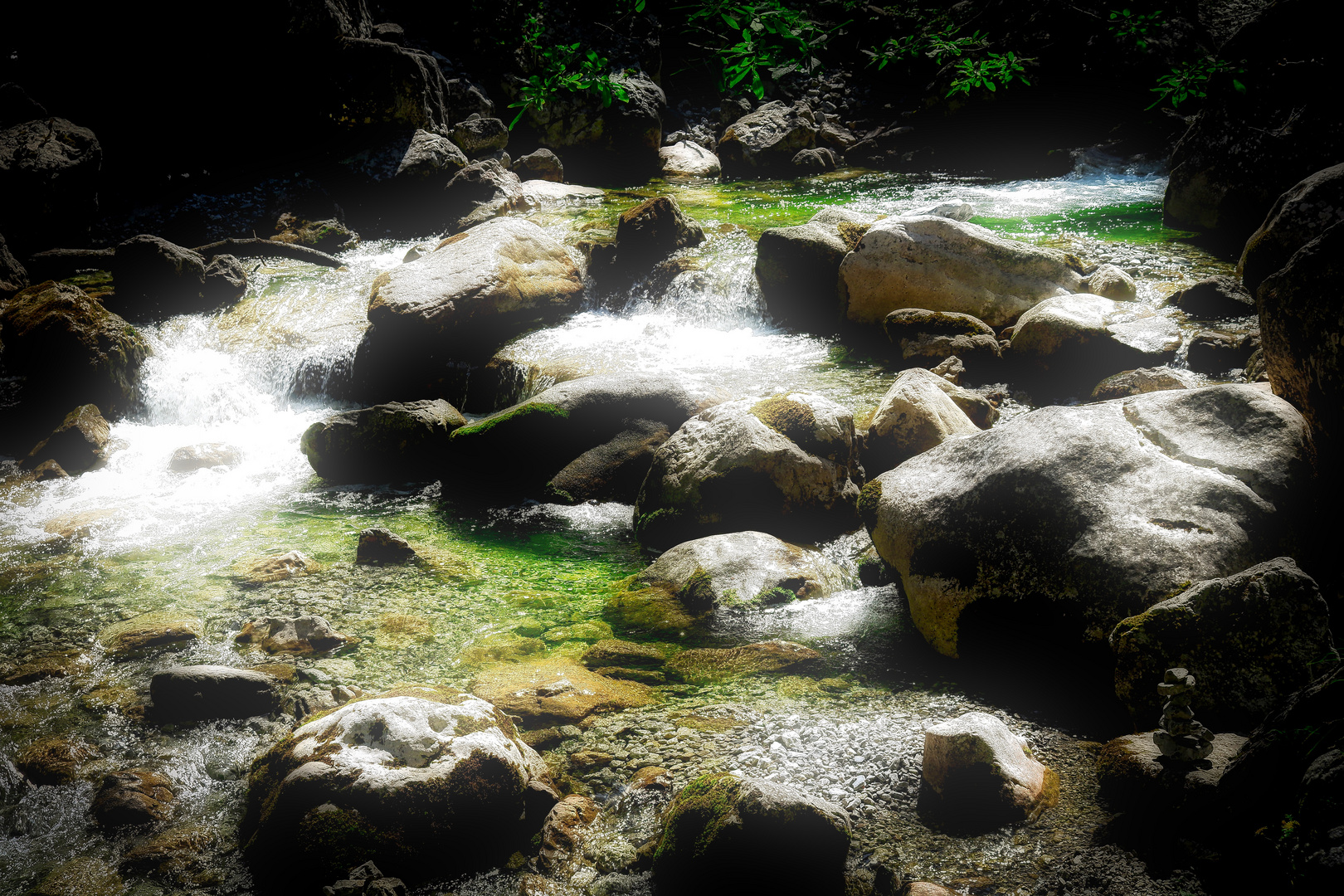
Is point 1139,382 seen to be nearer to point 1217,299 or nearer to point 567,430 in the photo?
point 1217,299

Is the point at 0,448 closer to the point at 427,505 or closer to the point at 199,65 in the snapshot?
the point at 427,505

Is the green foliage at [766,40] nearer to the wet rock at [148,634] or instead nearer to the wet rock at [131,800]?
the wet rock at [131,800]

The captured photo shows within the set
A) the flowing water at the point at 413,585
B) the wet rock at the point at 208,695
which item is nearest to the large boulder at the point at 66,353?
the flowing water at the point at 413,585

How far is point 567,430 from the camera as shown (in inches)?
305

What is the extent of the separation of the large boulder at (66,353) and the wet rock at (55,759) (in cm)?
676

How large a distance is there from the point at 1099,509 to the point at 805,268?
670 cm

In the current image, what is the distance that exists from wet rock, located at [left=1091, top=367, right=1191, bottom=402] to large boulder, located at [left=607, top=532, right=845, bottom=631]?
349cm

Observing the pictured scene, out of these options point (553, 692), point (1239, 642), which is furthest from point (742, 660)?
point (1239, 642)

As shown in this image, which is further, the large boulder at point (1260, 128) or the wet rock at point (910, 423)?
the large boulder at point (1260, 128)

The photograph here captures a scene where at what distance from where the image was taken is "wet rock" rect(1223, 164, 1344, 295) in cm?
740

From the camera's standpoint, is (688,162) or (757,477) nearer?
(757,477)

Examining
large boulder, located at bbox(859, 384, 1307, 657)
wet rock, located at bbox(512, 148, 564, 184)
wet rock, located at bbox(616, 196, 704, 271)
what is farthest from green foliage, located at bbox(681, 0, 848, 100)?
wet rock, located at bbox(512, 148, 564, 184)

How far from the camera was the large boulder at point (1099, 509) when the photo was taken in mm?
3930

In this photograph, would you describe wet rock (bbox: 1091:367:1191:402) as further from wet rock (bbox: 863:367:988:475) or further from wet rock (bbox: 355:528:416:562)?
wet rock (bbox: 355:528:416:562)
